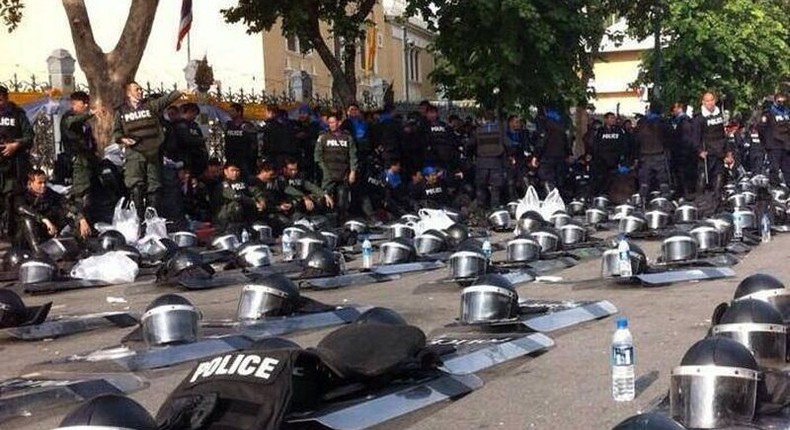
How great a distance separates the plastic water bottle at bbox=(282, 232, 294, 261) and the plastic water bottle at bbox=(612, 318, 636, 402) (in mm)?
7813

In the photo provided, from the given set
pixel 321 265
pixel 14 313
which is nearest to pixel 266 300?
pixel 14 313

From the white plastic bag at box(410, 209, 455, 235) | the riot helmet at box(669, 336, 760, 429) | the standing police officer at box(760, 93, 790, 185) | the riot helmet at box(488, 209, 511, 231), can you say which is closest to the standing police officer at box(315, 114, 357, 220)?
the white plastic bag at box(410, 209, 455, 235)

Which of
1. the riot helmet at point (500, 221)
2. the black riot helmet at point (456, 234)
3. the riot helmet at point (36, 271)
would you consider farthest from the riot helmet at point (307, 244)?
the riot helmet at point (500, 221)

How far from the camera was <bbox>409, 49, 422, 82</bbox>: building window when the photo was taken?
6297 centimetres

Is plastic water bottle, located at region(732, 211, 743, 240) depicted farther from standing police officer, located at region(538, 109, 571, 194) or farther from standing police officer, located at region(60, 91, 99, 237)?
standing police officer, located at region(60, 91, 99, 237)

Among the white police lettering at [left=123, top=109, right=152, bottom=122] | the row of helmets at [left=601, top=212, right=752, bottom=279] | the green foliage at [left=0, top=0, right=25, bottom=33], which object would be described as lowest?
the row of helmets at [left=601, top=212, right=752, bottom=279]

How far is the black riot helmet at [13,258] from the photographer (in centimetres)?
1384

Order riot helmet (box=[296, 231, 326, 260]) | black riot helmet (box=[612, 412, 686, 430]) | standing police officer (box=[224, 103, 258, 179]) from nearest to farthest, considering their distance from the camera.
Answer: black riot helmet (box=[612, 412, 686, 430]) → riot helmet (box=[296, 231, 326, 260]) → standing police officer (box=[224, 103, 258, 179])

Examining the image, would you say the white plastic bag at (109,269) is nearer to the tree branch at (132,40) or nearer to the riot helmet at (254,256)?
the riot helmet at (254,256)

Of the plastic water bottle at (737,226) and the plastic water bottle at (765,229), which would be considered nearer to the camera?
the plastic water bottle at (737,226)

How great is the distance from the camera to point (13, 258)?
14.0 meters

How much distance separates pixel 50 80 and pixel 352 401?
2020cm

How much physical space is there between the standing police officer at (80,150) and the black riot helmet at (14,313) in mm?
5878

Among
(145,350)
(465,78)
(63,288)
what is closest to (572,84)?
(465,78)
